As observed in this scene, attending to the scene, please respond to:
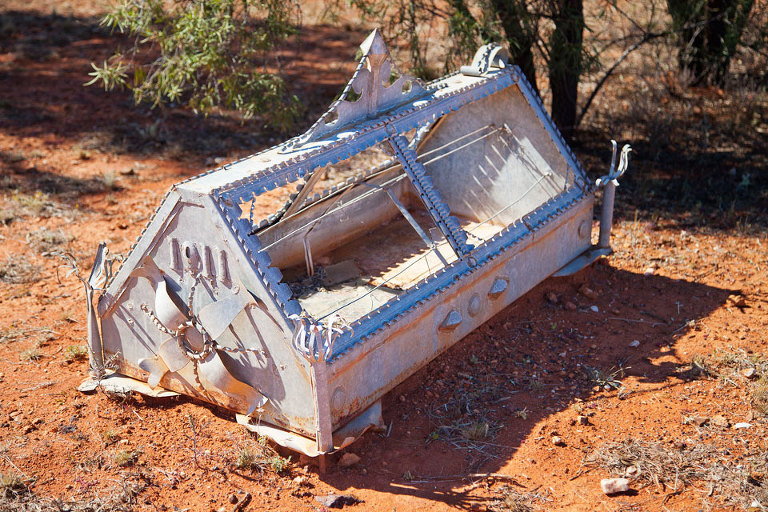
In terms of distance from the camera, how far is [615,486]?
413 centimetres

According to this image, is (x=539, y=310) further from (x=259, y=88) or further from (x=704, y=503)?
(x=259, y=88)

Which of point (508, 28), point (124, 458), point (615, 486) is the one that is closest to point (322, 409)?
point (124, 458)

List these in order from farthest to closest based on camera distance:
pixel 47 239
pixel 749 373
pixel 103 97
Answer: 1. pixel 103 97
2. pixel 47 239
3. pixel 749 373

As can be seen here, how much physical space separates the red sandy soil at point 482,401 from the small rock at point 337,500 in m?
0.06

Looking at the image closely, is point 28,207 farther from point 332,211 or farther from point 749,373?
point 749,373

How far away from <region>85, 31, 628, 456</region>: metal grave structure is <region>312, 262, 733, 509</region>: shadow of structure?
0.24 m

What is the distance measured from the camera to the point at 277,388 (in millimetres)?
4277

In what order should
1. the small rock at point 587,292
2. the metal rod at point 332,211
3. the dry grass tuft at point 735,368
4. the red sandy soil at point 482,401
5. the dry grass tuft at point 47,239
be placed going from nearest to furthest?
the red sandy soil at point 482,401, the dry grass tuft at point 735,368, the metal rod at point 332,211, the small rock at point 587,292, the dry grass tuft at point 47,239

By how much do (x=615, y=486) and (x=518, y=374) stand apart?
1.18 metres

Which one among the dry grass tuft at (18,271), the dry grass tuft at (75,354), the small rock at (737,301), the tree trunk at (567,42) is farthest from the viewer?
the tree trunk at (567,42)

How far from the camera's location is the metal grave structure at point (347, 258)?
4.12 meters

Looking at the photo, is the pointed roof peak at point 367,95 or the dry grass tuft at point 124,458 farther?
the pointed roof peak at point 367,95

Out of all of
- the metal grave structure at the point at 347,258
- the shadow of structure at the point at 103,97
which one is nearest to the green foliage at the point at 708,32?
the metal grave structure at the point at 347,258

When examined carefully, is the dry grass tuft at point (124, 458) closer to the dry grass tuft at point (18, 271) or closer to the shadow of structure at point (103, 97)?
the dry grass tuft at point (18, 271)
